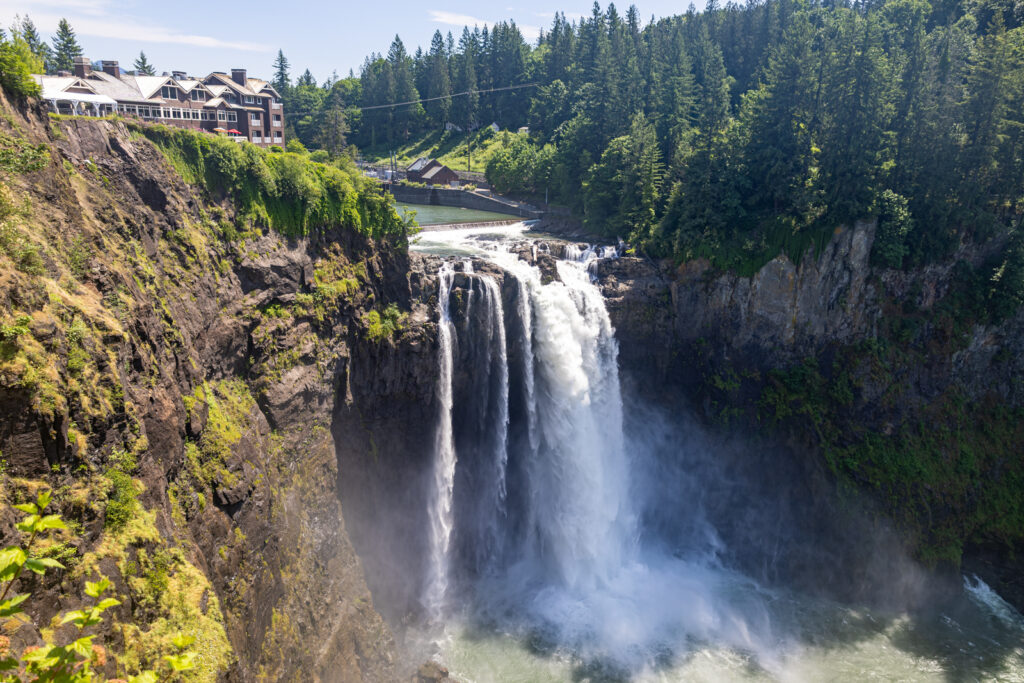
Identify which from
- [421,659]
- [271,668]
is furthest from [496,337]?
[271,668]

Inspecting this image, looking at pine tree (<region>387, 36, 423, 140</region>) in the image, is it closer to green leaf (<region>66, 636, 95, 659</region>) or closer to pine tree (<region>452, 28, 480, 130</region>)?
pine tree (<region>452, 28, 480, 130</region>)

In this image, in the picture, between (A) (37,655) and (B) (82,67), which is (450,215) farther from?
(A) (37,655)

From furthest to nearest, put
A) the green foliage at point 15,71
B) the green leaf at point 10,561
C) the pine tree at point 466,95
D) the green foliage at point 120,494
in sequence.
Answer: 1. the pine tree at point 466,95
2. the green foliage at point 15,71
3. the green foliage at point 120,494
4. the green leaf at point 10,561

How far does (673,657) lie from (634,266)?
70.5ft

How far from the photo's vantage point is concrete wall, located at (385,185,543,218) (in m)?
63.4

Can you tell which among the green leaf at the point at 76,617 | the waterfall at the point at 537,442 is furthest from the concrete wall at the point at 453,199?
the green leaf at the point at 76,617

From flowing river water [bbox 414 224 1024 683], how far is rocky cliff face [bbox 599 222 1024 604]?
11.0 feet

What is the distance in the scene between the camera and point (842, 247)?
120 ft

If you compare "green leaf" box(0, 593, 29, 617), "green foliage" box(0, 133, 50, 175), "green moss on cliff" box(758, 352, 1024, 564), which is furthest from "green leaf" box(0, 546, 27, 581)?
"green moss on cliff" box(758, 352, 1024, 564)

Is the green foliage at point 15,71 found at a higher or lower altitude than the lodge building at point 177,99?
lower

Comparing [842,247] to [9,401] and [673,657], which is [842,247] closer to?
[673,657]

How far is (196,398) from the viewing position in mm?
20922

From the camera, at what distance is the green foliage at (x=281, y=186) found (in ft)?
84.3

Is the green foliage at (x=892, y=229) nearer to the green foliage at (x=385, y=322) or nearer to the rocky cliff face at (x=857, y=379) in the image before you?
the rocky cliff face at (x=857, y=379)
